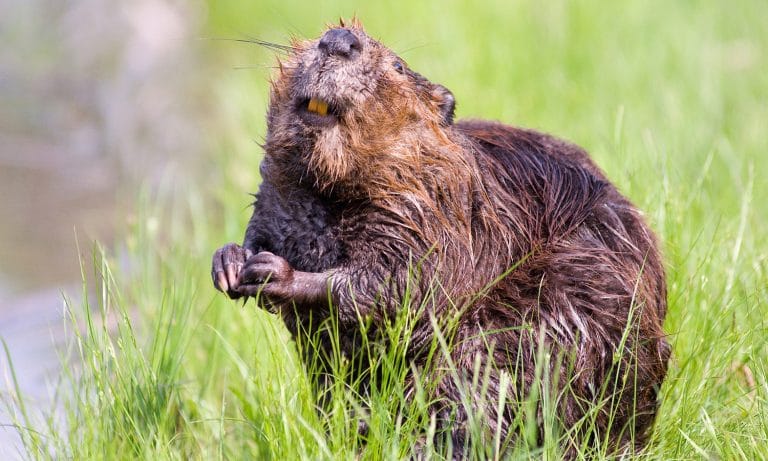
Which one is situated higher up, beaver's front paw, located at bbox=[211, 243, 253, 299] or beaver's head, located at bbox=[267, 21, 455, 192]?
beaver's head, located at bbox=[267, 21, 455, 192]

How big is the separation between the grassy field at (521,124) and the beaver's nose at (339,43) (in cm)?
76

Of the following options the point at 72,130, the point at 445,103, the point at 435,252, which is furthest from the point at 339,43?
the point at 72,130

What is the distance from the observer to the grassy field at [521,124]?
2.89 metres

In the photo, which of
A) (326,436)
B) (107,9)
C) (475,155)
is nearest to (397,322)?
(326,436)

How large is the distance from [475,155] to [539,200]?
23 cm

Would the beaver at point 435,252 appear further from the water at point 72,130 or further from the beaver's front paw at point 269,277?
the water at point 72,130

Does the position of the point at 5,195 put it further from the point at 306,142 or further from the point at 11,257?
the point at 306,142

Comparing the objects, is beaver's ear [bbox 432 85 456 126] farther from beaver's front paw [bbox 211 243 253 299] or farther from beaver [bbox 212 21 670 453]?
beaver's front paw [bbox 211 243 253 299]

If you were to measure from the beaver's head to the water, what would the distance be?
158 centimetres

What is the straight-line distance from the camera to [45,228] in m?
5.93

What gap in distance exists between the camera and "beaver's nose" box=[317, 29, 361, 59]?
2.87 m

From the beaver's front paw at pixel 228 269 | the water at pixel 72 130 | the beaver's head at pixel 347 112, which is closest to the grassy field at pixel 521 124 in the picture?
the beaver's front paw at pixel 228 269

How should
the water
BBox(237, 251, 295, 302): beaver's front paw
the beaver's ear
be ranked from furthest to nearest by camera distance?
the water → the beaver's ear → BBox(237, 251, 295, 302): beaver's front paw

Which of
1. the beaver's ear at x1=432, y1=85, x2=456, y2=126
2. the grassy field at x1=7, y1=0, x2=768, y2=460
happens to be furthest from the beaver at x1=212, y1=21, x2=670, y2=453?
the grassy field at x1=7, y1=0, x2=768, y2=460
